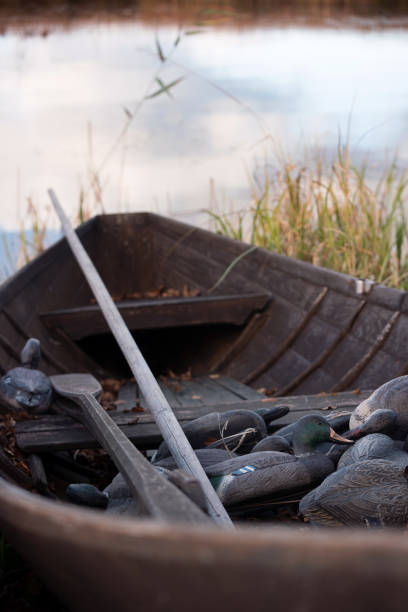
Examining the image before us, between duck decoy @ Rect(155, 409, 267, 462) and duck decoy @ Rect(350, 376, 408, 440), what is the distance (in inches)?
11.1

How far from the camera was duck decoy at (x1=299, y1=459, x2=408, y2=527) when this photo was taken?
151cm

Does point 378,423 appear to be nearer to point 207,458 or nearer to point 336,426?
point 336,426

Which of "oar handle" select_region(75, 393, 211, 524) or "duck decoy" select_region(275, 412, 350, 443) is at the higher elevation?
"oar handle" select_region(75, 393, 211, 524)

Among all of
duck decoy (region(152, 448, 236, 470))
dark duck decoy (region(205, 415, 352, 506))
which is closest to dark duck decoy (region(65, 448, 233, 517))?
duck decoy (region(152, 448, 236, 470))

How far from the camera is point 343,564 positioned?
2.25 ft

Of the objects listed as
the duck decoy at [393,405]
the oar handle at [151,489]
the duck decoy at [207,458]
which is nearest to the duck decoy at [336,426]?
the duck decoy at [393,405]

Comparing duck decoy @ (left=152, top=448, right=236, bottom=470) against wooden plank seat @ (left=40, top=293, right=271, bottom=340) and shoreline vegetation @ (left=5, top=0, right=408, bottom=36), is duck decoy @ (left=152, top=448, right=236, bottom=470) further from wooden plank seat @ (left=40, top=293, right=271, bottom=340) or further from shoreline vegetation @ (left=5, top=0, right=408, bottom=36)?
shoreline vegetation @ (left=5, top=0, right=408, bottom=36)

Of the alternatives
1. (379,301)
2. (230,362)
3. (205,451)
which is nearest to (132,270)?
(230,362)

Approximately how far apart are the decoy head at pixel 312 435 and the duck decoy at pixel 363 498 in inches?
9.0

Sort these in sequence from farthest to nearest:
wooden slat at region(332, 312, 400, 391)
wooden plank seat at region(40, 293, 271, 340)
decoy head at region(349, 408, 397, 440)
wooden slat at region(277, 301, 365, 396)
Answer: wooden plank seat at region(40, 293, 271, 340), wooden slat at region(277, 301, 365, 396), wooden slat at region(332, 312, 400, 391), decoy head at region(349, 408, 397, 440)

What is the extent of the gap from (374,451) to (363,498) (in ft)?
0.74

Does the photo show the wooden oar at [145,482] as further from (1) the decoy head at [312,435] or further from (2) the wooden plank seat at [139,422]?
(1) the decoy head at [312,435]

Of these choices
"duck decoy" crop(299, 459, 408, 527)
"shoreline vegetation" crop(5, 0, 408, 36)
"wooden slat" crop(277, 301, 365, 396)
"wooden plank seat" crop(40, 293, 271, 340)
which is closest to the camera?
"duck decoy" crop(299, 459, 408, 527)

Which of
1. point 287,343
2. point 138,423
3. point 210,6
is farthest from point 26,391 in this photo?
point 210,6
